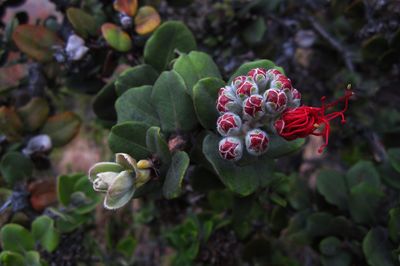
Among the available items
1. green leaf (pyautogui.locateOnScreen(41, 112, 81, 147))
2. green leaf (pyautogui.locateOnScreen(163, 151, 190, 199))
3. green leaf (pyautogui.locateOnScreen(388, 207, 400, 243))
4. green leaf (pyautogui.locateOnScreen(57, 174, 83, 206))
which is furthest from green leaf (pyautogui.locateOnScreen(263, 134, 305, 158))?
green leaf (pyautogui.locateOnScreen(41, 112, 81, 147))

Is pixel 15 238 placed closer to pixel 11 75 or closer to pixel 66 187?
pixel 66 187

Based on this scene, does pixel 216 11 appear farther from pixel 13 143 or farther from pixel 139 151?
pixel 139 151

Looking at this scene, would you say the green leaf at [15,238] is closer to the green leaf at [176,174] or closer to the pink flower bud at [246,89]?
the green leaf at [176,174]

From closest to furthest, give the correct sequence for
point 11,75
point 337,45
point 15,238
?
point 15,238, point 11,75, point 337,45

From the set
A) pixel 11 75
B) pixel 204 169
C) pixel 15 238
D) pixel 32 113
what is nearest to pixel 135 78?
pixel 204 169

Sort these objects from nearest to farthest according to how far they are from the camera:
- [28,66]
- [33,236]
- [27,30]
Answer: [33,236]
[27,30]
[28,66]

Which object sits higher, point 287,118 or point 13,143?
point 287,118

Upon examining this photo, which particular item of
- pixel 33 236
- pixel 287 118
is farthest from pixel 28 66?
pixel 287 118
